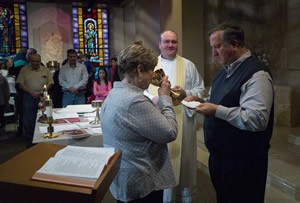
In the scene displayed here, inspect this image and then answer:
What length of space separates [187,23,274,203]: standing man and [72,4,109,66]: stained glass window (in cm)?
1104

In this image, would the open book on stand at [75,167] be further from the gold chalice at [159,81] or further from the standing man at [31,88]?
the standing man at [31,88]

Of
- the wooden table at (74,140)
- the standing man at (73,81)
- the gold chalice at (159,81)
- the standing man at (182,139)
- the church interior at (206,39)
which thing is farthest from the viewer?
the standing man at (73,81)

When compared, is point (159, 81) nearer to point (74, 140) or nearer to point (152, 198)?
point (152, 198)

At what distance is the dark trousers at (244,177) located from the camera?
1.84 metres

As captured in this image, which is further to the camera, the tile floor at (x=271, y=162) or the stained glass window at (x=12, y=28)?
the stained glass window at (x=12, y=28)

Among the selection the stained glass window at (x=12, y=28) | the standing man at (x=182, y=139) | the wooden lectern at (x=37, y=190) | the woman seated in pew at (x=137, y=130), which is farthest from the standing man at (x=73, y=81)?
the stained glass window at (x=12, y=28)

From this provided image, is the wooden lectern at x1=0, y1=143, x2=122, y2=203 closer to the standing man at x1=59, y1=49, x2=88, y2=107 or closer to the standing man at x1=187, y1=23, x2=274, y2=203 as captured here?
the standing man at x1=187, y1=23, x2=274, y2=203

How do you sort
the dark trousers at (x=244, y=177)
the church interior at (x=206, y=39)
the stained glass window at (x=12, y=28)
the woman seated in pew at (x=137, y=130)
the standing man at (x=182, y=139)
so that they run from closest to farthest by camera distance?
the woman seated in pew at (x=137, y=130), the dark trousers at (x=244, y=177), the standing man at (x=182, y=139), the church interior at (x=206, y=39), the stained glass window at (x=12, y=28)

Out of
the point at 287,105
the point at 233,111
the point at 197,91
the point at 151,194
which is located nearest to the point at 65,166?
the point at 151,194

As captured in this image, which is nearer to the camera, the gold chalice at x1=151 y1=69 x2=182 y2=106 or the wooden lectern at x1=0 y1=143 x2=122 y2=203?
the wooden lectern at x1=0 y1=143 x2=122 y2=203

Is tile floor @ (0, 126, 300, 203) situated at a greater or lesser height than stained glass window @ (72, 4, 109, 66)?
lesser

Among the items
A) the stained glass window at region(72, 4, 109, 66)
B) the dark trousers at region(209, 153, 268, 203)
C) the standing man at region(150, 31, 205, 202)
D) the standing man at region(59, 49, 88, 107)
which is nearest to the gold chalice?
the standing man at region(150, 31, 205, 202)

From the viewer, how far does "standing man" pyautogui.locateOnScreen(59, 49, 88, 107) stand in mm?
5512

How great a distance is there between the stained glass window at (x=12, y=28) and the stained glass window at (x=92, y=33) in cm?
196
